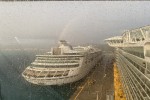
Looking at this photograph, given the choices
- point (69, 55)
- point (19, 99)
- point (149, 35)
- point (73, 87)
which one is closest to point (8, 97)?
point (19, 99)

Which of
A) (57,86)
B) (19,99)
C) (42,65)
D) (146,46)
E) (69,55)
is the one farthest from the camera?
(69,55)

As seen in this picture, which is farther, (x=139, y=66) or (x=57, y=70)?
(x=57, y=70)

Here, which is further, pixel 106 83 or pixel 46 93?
pixel 106 83

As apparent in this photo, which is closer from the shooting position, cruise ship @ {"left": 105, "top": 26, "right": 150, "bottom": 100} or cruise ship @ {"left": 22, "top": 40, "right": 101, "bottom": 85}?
cruise ship @ {"left": 105, "top": 26, "right": 150, "bottom": 100}

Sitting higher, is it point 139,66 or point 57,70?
point 139,66

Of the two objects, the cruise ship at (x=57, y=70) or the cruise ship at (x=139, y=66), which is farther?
the cruise ship at (x=57, y=70)

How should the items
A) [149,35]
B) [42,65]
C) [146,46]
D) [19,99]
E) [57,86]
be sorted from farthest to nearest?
[42,65]
[57,86]
[19,99]
[149,35]
[146,46]

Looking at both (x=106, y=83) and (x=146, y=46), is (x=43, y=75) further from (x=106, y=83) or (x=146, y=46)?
(x=146, y=46)

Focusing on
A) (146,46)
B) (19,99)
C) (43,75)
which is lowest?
(19,99)

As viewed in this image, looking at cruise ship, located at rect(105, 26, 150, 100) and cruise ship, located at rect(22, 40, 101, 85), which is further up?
cruise ship, located at rect(105, 26, 150, 100)

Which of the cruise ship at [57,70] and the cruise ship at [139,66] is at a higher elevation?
the cruise ship at [139,66]

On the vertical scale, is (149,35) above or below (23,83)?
above
